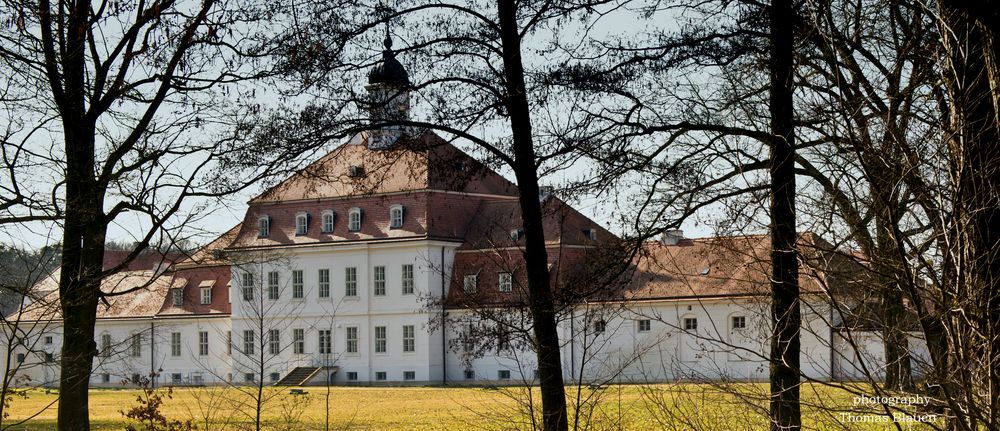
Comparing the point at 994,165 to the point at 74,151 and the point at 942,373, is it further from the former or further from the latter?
the point at 74,151

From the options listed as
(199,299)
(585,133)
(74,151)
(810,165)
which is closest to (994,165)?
(585,133)

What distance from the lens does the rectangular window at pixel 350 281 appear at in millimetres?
53219

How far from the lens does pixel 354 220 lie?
175 ft

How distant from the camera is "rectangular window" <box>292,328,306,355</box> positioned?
5384 cm

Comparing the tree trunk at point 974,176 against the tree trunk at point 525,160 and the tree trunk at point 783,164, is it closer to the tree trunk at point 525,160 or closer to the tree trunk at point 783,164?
the tree trunk at point 783,164

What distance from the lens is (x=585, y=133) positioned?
11.7 metres

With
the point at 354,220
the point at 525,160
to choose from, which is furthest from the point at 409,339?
the point at 525,160

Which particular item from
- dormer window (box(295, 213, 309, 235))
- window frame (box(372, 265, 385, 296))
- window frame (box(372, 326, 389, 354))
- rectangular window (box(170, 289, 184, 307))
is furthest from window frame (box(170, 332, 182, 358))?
window frame (box(372, 265, 385, 296))

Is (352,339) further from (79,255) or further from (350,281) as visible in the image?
(79,255)

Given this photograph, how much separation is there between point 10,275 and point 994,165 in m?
8.92

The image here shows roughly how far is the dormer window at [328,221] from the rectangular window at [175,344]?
10.5 meters

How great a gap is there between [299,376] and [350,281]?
4.86 metres

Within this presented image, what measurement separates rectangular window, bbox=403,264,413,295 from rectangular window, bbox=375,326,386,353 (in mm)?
2099

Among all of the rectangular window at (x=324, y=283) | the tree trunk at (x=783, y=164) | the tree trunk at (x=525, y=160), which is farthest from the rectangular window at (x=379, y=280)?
the tree trunk at (x=783, y=164)
